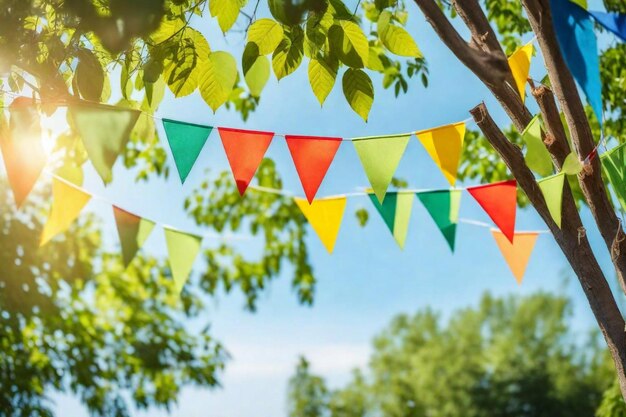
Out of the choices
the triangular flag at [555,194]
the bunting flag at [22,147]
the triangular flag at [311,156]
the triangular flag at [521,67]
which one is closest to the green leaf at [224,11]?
the bunting flag at [22,147]

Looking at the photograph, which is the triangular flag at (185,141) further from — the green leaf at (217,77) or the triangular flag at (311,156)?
the green leaf at (217,77)

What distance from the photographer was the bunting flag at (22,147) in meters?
2.24

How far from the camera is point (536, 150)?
2559 millimetres

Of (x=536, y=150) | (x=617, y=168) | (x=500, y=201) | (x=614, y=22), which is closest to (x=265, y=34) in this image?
(x=614, y=22)

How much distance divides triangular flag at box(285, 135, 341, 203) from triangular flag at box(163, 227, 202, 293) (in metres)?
1.05

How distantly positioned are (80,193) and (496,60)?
2.39m

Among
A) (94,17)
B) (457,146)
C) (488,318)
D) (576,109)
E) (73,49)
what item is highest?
(488,318)

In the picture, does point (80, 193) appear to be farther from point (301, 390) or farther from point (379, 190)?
point (301, 390)

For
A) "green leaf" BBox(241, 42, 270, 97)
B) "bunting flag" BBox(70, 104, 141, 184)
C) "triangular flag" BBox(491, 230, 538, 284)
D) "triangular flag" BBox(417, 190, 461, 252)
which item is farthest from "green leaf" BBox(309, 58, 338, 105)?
"triangular flag" BBox(491, 230, 538, 284)

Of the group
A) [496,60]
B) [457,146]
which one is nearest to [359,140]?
[457,146]

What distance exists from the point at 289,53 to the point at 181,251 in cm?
191

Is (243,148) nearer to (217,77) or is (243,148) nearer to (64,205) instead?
(217,77)

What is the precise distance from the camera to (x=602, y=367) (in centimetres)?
2345

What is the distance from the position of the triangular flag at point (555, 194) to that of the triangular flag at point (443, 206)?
1090 millimetres
